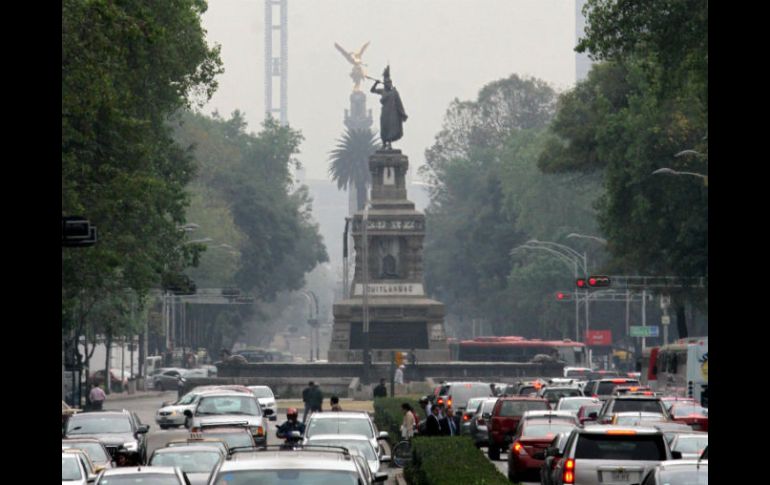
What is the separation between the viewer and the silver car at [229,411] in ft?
126

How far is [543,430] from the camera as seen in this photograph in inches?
1243

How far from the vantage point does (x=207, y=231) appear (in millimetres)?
123438

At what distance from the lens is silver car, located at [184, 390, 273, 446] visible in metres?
38.5

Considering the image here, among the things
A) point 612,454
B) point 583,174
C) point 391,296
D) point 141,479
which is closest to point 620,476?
point 612,454

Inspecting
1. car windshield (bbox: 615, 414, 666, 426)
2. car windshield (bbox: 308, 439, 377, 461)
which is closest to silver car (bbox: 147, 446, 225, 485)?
car windshield (bbox: 308, 439, 377, 461)

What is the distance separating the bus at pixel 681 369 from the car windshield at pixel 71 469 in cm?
3055

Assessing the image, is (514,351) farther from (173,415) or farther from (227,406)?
(227,406)

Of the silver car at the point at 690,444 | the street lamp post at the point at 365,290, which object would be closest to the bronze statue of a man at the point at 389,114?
the street lamp post at the point at 365,290

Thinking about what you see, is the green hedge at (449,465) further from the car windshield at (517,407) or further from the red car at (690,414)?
the car windshield at (517,407)

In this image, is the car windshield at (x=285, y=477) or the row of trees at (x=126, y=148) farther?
the row of trees at (x=126, y=148)

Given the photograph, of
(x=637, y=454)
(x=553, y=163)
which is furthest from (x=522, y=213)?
(x=637, y=454)

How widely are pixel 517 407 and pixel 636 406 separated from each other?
328 centimetres

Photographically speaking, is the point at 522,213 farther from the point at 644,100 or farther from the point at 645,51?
the point at 645,51

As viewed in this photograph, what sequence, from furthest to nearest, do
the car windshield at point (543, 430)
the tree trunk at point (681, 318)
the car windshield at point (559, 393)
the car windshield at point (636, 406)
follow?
1. the tree trunk at point (681, 318)
2. the car windshield at point (559, 393)
3. the car windshield at point (636, 406)
4. the car windshield at point (543, 430)
